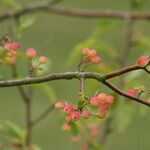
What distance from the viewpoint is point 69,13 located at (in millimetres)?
2980

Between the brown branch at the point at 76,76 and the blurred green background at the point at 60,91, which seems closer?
the brown branch at the point at 76,76

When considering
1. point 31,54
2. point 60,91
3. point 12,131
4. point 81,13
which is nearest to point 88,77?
point 31,54

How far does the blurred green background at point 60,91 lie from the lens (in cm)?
588

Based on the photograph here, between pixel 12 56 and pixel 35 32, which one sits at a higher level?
pixel 35 32

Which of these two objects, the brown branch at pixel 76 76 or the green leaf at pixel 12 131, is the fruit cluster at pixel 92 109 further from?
the green leaf at pixel 12 131

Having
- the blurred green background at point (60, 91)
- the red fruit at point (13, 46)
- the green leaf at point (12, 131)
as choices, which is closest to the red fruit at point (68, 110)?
the red fruit at point (13, 46)

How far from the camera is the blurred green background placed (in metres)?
5.88

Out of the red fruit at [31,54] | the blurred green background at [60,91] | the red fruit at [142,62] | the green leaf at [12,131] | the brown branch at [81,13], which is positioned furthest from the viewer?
the blurred green background at [60,91]

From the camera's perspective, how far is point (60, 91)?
6.76 metres

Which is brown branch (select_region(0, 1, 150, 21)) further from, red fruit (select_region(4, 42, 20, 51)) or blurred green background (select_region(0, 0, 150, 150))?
blurred green background (select_region(0, 0, 150, 150))

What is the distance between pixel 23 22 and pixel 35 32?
5.93 metres

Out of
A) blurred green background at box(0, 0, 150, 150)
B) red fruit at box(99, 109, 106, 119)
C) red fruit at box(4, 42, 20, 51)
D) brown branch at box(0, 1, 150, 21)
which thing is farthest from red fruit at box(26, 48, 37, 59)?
blurred green background at box(0, 0, 150, 150)

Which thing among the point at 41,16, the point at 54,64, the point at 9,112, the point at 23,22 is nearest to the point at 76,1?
the point at 41,16

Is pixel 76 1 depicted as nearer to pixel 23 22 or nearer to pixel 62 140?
pixel 62 140
